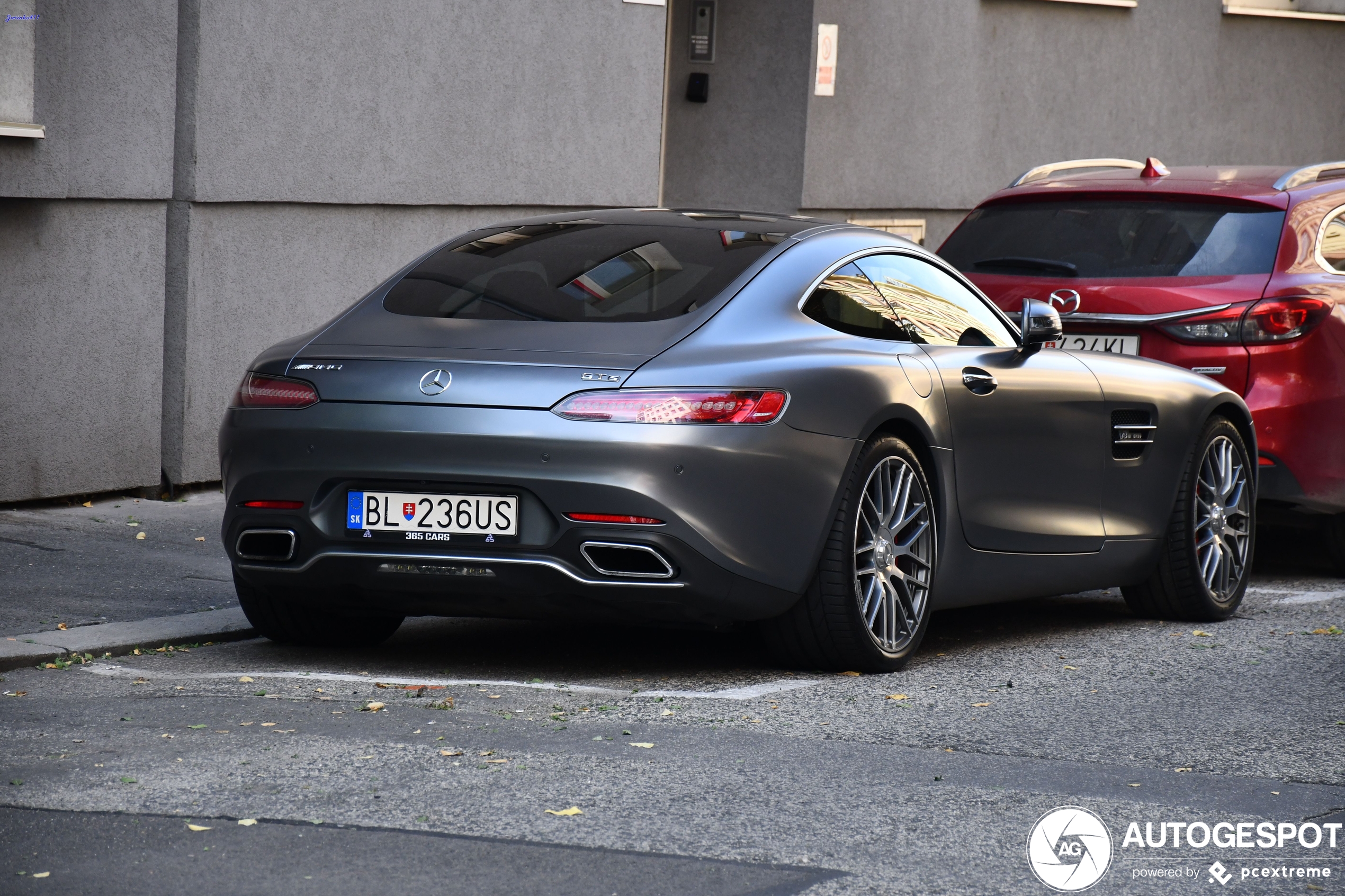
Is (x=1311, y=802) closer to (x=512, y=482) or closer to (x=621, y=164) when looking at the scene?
(x=512, y=482)

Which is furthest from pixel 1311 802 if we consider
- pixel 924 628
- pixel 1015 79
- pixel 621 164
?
pixel 1015 79

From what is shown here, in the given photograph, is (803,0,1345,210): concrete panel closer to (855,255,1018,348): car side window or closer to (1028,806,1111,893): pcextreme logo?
(855,255,1018,348): car side window

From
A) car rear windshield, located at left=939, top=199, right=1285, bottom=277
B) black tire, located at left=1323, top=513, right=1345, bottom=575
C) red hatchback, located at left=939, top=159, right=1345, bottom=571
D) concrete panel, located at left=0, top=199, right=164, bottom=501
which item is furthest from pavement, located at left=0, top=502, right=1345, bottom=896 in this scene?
concrete panel, located at left=0, top=199, right=164, bottom=501

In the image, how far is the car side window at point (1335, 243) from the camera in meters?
8.91

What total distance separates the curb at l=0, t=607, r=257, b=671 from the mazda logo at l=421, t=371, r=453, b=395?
148 cm

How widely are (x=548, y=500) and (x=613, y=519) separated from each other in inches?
7.3

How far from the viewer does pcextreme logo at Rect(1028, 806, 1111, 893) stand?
4.16m

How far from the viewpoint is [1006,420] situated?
6938 millimetres

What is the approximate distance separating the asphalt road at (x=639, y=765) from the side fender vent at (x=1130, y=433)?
79 centimetres

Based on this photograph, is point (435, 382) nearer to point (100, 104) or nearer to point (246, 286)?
point (100, 104)

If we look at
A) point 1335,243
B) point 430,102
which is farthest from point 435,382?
point 430,102

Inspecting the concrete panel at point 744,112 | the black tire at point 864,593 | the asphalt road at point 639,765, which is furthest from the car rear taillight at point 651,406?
the concrete panel at point 744,112

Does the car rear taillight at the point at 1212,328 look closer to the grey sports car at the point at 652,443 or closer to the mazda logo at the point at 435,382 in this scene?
the grey sports car at the point at 652,443

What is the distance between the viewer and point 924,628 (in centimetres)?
653
